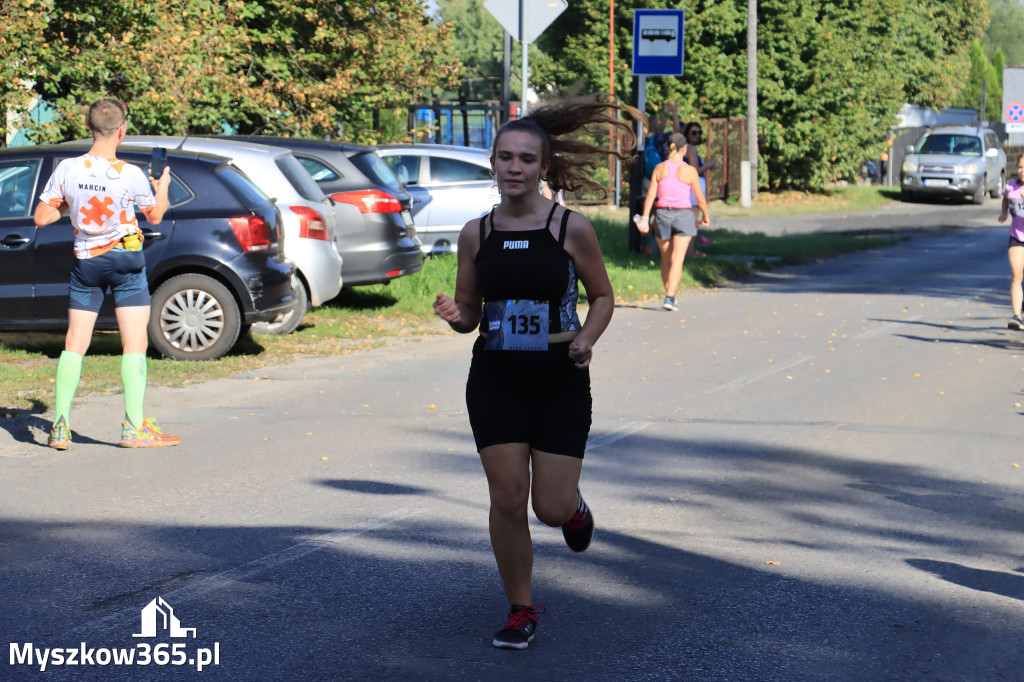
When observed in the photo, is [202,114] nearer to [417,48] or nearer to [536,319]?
[417,48]

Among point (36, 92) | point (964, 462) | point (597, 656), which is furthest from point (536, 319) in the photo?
point (36, 92)

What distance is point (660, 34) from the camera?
18906mm

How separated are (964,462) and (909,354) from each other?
437 cm

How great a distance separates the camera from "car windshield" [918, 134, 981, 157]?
3816 centimetres

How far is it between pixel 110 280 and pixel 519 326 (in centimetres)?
393

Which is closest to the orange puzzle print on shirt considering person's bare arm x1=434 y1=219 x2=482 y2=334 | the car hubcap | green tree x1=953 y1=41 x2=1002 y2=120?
the car hubcap

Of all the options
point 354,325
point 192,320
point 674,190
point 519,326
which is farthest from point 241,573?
point 674,190

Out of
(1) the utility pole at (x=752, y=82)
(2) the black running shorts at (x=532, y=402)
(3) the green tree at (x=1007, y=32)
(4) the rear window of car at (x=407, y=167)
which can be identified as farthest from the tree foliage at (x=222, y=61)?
(3) the green tree at (x=1007, y=32)

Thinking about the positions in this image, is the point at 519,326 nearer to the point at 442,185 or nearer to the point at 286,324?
the point at 286,324

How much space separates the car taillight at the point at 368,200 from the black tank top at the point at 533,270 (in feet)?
30.5

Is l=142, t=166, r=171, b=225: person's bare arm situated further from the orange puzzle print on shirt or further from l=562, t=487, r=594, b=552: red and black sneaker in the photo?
l=562, t=487, r=594, b=552: red and black sneaker

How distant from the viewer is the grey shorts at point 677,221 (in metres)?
15.3

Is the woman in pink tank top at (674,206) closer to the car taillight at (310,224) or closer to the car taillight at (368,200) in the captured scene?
the car taillight at (368,200)

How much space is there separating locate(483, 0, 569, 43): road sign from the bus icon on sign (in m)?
3.87
